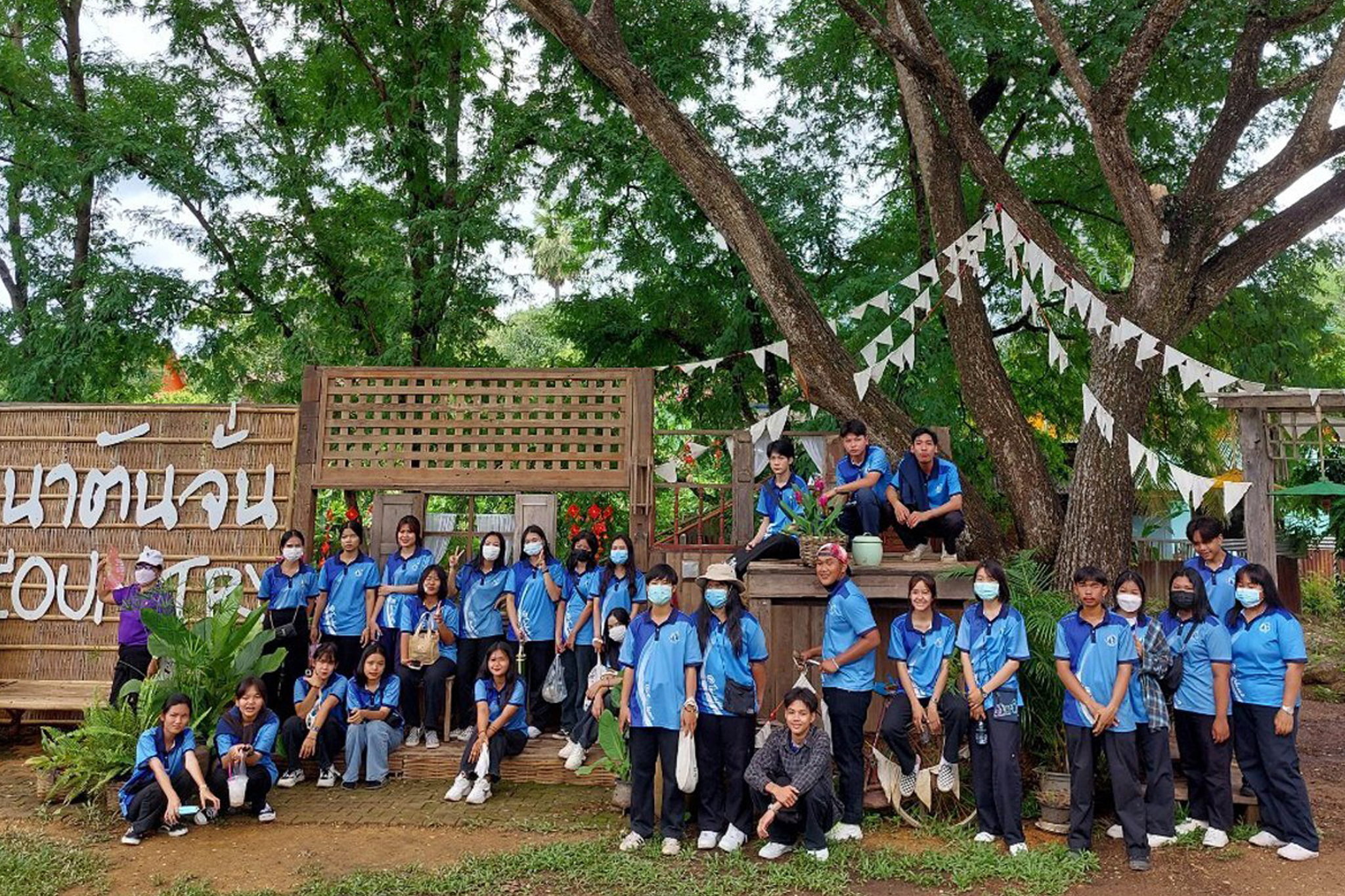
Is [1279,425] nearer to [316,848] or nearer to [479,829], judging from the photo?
[479,829]

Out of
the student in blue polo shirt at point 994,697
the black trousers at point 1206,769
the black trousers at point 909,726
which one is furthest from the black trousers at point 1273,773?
the black trousers at point 909,726

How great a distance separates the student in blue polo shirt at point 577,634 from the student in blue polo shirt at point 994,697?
2560 millimetres

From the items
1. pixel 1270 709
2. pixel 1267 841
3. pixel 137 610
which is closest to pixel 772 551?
pixel 1270 709

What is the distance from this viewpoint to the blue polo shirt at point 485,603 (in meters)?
6.57

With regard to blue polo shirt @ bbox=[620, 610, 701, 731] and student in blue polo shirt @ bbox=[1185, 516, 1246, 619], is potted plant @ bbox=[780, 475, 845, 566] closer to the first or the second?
blue polo shirt @ bbox=[620, 610, 701, 731]

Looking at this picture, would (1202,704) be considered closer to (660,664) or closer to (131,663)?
(660,664)

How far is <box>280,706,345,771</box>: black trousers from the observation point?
19.9 ft

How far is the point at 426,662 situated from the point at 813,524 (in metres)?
2.80

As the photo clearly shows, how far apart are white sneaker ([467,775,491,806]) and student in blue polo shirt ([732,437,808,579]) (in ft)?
6.73

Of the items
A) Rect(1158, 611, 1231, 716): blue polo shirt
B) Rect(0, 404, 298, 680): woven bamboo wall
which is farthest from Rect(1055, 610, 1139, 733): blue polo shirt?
Rect(0, 404, 298, 680): woven bamboo wall

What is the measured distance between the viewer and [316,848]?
5012 mm

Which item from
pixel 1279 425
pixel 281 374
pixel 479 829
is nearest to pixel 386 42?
pixel 281 374

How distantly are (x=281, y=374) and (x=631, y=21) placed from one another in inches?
258

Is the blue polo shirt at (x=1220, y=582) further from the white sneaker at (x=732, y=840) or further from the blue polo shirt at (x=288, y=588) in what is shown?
the blue polo shirt at (x=288, y=588)
